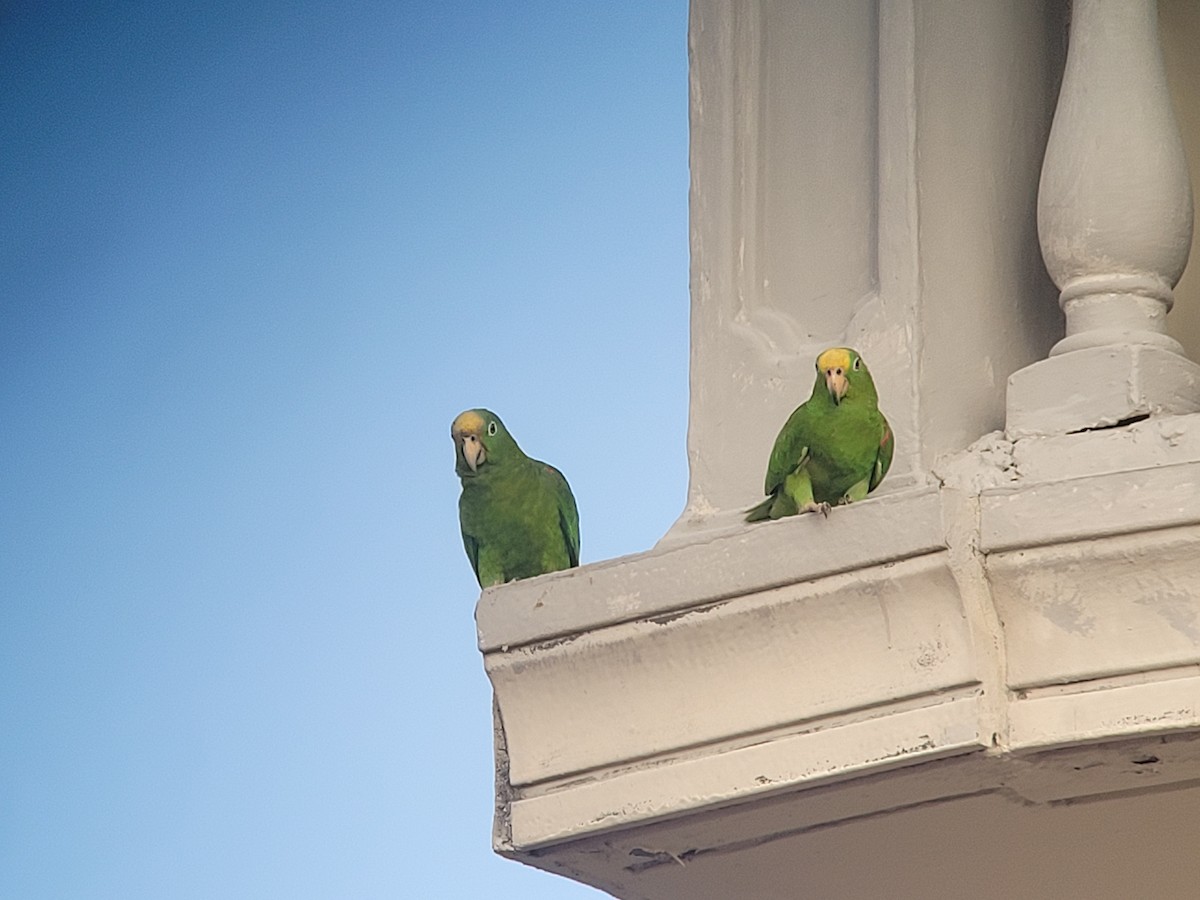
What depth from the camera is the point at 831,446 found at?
1.25 meters

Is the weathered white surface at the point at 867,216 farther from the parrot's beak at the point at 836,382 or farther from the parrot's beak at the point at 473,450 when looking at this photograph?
the parrot's beak at the point at 473,450

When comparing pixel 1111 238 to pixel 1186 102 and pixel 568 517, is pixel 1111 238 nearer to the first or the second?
pixel 1186 102

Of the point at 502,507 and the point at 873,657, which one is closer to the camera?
the point at 873,657

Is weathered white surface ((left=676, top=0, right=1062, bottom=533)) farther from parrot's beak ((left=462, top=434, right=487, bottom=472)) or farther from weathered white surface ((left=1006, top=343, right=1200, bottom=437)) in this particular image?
parrot's beak ((left=462, top=434, right=487, bottom=472))

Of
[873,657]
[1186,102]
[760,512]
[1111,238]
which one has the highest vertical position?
[1186,102]

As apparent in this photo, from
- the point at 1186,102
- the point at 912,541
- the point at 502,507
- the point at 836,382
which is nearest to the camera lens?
the point at 912,541

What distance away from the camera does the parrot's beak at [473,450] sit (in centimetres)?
162

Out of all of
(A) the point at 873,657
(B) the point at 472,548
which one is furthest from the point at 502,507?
(A) the point at 873,657

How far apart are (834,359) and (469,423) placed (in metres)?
0.42

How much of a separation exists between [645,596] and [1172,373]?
0.35 metres

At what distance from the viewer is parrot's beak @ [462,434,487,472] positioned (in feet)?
5.33

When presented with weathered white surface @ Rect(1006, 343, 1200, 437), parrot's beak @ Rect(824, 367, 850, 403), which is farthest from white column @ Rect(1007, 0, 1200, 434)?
parrot's beak @ Rect(824, 367, 850, 403)

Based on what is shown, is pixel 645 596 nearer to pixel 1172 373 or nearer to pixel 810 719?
pixel 810 719

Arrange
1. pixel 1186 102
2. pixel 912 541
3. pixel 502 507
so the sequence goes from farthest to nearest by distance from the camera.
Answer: pixel 502 507
pixel 1186 102
pixel 912 541
